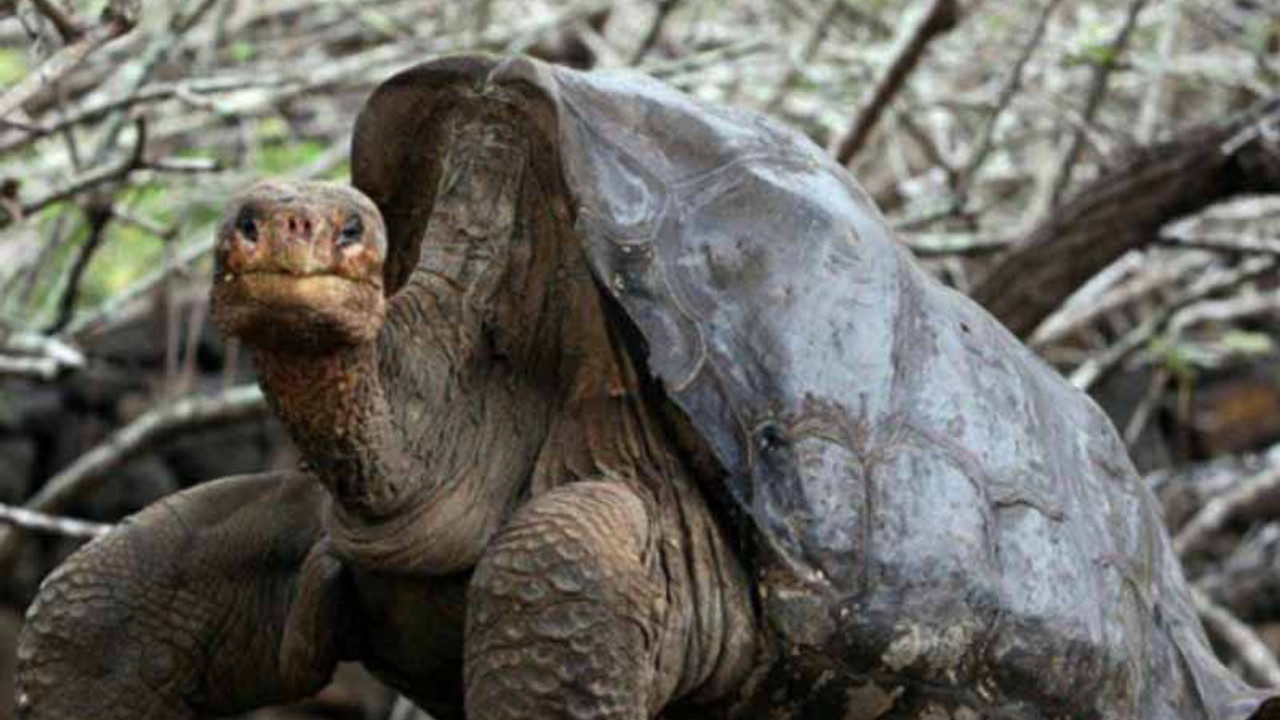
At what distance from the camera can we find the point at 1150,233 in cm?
496

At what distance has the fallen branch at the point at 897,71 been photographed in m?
5.06

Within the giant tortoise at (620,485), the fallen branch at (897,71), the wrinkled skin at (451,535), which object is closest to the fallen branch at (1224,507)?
the fallen branch at (897,71)

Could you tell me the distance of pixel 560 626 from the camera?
8.71 ft

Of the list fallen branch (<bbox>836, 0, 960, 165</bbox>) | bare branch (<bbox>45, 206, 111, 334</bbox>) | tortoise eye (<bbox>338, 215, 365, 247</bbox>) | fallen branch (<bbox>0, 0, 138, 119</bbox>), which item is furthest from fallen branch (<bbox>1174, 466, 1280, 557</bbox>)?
tortoise eye (<bbox>338, 215, 365, 247</bbox>)

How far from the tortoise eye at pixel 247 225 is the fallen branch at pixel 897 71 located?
2596 millimetres

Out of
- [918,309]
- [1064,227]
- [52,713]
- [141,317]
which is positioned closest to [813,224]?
[918,309]

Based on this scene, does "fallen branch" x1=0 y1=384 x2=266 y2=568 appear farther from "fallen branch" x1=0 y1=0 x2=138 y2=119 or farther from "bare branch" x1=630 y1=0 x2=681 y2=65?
"fallen branch" x1=0 y1=0 x2=138 y2=119

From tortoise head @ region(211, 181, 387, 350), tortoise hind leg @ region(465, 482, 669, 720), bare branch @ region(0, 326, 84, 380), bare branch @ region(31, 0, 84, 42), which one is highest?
tortoise head @ region(211, 181, 387, 350)

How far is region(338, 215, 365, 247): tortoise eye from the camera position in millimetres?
2465

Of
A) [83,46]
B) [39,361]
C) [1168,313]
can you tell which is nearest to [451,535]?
[83,46]

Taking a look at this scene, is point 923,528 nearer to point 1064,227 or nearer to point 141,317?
point 1064,227

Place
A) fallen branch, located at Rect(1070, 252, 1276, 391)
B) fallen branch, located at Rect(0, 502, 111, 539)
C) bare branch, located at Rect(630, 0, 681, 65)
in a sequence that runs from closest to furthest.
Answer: fallen branch, located at Rect(0, 502, 111, 539) → bare branch, located at Rect(630, 0, 681, 65) → fallen branch, located at Rect(1070, 252, 1276, 391)

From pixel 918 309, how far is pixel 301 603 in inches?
34.7

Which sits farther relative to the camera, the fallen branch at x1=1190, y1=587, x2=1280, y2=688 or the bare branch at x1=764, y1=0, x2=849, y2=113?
the bare branch at x1=764, y1=0, x2=849, y2=113
